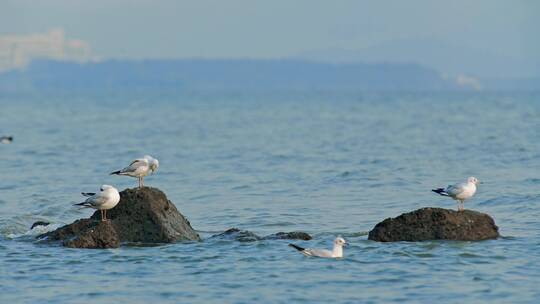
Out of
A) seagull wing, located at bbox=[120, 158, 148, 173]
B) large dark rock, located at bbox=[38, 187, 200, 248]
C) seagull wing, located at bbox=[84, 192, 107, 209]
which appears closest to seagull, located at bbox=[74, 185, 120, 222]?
seagull wing, located at bbox=[84, 192, 107, 209]

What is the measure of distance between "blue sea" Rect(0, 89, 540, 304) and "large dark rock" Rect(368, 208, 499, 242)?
20 cm

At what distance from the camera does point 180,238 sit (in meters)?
16.8

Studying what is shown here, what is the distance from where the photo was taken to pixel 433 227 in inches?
640

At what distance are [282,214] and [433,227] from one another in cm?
632

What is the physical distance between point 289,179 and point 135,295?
1721 cm

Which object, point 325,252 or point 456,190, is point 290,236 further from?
point 456,190

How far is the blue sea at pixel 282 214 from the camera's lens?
13453mm

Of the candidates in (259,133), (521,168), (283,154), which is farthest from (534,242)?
(259,133)

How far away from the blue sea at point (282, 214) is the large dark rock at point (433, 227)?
196 millimetres

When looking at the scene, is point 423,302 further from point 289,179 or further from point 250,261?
point 289,179

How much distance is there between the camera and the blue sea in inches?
530

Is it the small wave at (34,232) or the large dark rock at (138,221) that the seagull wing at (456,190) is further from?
the small wave at (34,232)

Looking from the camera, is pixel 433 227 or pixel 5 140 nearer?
pixel 433 227

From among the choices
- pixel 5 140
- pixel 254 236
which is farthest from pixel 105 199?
pixel 5 140
